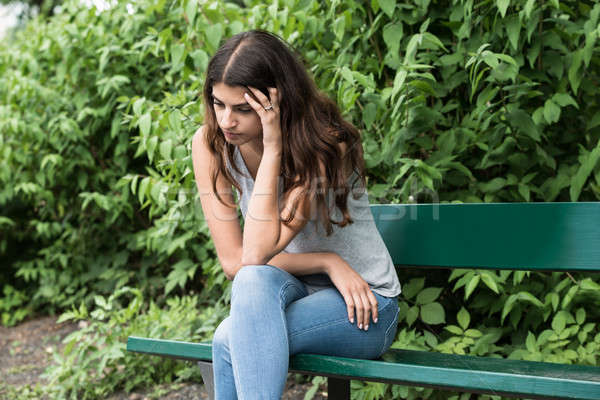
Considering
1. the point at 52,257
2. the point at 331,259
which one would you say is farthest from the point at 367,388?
the point at 52,257

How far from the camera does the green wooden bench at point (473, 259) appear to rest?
157 centimetres

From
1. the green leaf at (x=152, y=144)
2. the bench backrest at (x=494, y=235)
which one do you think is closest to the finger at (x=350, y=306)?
the bench backrest at (x=494, y=235)

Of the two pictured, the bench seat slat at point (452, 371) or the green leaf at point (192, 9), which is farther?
the green leaf at point (192, 9)

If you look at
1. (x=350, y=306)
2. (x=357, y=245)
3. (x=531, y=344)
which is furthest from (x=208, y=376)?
(x=531, y=344)

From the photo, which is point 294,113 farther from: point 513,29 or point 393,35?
point 513,29

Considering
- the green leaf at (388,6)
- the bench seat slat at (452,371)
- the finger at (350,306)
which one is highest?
the green leaf at (388,6)

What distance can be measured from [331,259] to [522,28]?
4.01 feet

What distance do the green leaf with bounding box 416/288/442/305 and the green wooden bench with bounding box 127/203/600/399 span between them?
45cm

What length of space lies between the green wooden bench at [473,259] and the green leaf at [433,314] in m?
0.44

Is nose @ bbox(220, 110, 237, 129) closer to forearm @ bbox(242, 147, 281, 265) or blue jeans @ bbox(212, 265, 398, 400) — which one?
forearm @ bbox(242, 147, 281, 265)

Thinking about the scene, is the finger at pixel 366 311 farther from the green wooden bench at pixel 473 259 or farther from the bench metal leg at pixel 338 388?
the bench metal leg at pixel 338 388

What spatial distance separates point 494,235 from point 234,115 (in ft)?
2.92

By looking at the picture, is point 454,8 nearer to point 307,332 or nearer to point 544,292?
point 544,292

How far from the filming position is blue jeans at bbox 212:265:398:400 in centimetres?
161
